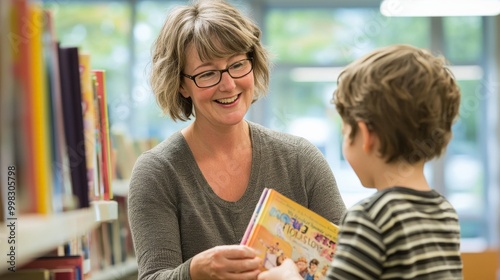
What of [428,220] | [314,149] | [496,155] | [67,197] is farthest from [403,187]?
[496,155]

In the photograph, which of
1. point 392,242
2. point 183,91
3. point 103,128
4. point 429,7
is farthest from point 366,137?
point 429,7

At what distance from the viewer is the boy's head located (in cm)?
125

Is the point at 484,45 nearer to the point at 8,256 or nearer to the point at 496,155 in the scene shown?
the point at 496,155

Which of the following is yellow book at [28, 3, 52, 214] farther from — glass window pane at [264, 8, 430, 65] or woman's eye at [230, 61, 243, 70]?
glass window pane at [264, 8, 430, 65]

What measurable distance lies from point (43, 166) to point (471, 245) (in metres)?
7.23

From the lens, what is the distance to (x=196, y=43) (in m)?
1.91

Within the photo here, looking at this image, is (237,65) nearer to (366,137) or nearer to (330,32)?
(366,137)

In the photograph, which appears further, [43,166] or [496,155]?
[496,155]

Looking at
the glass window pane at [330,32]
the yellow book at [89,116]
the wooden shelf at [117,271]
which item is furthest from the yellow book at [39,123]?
the glass window pane at [330,32]

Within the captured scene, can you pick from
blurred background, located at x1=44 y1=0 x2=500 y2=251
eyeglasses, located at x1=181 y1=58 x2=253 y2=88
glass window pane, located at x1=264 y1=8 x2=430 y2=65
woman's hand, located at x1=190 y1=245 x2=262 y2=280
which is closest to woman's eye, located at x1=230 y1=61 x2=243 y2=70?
eyeglasses, located at x1=181 y1=58 x2=253 y2=88

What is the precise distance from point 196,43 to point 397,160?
816 millimetres

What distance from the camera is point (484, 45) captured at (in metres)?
7.71

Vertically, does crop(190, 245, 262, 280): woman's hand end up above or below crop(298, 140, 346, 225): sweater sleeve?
below

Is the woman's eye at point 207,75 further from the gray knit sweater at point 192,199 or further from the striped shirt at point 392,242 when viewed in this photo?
the striped shirt at point 392,242
